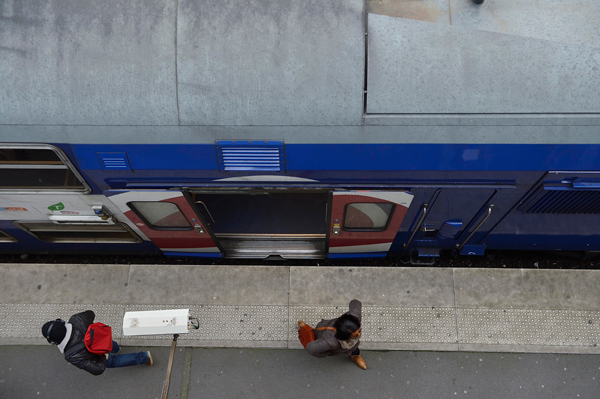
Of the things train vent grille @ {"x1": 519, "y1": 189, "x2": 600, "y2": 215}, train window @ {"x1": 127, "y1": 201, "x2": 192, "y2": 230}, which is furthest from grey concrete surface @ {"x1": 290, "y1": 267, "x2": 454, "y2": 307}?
train window @ {"x1": 127, "y1": 201, "x2": 192, "y2": 230}

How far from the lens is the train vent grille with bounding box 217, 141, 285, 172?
10.2ft

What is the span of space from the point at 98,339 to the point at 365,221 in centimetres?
293

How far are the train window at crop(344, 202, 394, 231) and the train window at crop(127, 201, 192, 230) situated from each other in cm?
179

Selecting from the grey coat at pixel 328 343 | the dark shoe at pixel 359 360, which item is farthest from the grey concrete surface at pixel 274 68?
the dark shoe at pixel 359 360

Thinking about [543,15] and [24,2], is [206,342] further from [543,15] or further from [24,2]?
[543,15]

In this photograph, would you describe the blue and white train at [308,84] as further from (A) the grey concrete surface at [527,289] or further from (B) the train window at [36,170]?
(A) the grey concrete surface at [527,289]

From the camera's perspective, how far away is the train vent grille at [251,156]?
3119mm

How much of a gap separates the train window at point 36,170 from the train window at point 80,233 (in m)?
0.85

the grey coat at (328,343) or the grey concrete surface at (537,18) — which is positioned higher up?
the grey concrete surface at (537,18)

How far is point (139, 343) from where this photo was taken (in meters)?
4.55

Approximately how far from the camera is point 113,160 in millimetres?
3297

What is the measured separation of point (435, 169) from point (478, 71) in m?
0.81

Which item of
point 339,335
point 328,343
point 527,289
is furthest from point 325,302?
point 527,289

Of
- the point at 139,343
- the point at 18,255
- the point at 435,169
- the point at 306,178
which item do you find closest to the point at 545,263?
the point at 435,169
